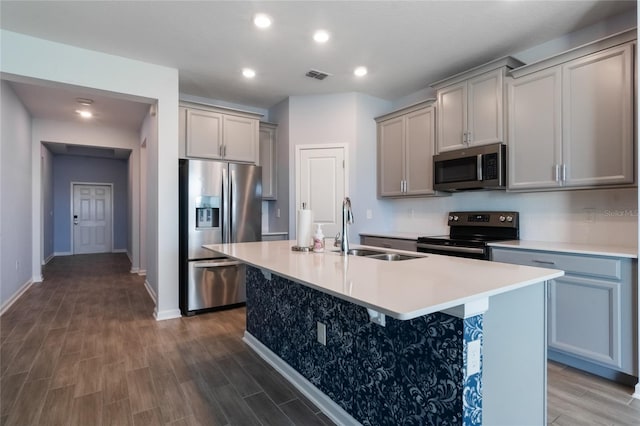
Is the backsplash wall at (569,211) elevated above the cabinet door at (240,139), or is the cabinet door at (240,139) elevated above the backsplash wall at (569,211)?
the cabinet door at (240,139)

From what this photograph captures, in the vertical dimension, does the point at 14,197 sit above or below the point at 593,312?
above

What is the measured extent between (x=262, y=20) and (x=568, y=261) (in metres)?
2.93

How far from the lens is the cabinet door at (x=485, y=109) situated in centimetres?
305

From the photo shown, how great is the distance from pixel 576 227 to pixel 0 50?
5.10 metres

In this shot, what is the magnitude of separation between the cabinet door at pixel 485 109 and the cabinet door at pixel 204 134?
9.40 feet

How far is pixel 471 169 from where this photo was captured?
3283 millimetres

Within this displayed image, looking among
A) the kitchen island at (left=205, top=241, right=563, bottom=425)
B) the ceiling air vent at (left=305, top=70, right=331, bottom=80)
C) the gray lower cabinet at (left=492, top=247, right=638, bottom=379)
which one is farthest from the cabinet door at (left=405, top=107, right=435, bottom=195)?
the kitchen island at (left=205, top=241, right=563, bottom=425)

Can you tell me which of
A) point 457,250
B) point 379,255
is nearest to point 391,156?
point 457,250

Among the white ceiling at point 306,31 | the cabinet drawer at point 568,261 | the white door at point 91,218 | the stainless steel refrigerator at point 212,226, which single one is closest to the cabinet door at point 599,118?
the white ceiling at point 306,31

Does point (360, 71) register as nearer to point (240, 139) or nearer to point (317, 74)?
point (317, 74)

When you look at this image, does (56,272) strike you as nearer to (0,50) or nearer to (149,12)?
(0,50)

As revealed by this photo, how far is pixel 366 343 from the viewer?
5.56 feet

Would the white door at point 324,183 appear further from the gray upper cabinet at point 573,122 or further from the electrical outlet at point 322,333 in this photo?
the electrical outlet at point 322,333

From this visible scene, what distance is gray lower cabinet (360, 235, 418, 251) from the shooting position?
366 cm
